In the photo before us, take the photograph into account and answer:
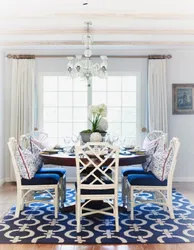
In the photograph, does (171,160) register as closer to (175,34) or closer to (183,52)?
(175,34)

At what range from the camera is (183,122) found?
6.14 meters

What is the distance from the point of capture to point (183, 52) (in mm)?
6105

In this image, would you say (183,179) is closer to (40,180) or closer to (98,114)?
(98,114)

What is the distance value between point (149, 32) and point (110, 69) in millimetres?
1475

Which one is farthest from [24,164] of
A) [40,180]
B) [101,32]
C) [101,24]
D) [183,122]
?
[183,122]

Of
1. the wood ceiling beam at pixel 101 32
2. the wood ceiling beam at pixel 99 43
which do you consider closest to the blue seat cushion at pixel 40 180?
the wood ceiling beam at pixel 101 32

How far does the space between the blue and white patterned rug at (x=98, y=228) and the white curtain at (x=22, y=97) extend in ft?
6.66

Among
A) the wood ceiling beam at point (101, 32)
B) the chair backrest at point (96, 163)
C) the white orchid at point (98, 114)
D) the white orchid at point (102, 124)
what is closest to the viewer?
A: the chair backrest at point (96, 163)

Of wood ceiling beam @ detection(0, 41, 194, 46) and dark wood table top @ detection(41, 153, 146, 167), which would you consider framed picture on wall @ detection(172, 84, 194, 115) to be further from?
dark wood table top @ detection(41, 153, 146, 167)

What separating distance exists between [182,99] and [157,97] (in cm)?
53

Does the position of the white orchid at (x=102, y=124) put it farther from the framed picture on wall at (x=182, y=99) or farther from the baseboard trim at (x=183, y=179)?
the baseboard trim at (x=183, y=179)

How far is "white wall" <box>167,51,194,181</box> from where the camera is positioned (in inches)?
241

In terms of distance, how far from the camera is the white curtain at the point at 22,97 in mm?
5961

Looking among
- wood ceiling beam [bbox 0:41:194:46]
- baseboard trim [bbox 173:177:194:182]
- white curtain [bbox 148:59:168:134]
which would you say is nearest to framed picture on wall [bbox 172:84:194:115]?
white curtain [bbox 148:59:168:134]
